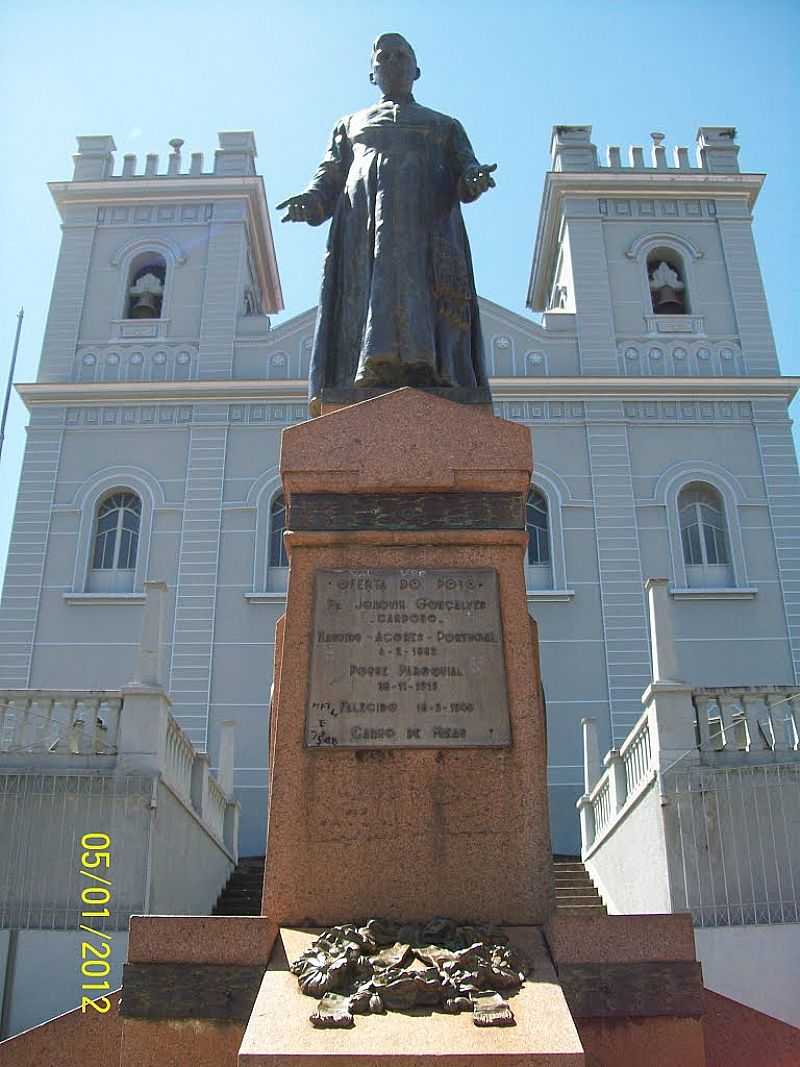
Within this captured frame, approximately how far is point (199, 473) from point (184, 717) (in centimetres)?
431

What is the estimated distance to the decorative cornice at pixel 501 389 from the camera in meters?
18.9

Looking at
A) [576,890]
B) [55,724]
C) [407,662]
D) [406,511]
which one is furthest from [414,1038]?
[576,890]

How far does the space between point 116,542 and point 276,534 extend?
A: 2.68 meters

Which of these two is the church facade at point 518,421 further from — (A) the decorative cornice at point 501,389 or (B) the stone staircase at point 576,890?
(B) the stone staircase at point 576,890

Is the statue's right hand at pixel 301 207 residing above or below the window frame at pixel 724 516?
below

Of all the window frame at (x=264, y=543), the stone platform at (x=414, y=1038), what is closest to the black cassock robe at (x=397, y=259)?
the stone platform at (x=414, y=1038)

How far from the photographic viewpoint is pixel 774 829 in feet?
29.4

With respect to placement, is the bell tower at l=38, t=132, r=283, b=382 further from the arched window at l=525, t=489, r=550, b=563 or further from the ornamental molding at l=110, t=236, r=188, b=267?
the arched window at l=525, t=489, r=550, b=563

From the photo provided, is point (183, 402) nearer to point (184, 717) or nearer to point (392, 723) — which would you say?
point (184, 717)

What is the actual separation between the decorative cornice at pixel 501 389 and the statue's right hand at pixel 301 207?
1309 centimetres

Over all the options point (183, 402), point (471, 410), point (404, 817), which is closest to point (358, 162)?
point (471, 410)

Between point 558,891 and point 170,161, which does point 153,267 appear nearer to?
point 170,161

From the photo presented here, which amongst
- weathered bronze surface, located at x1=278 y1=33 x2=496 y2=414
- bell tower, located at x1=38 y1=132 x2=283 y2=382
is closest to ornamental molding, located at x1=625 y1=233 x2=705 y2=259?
bell tower, located at x1=38 y1=132 x2=283 y2=382

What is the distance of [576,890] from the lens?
Answer: 1150 centimetres
